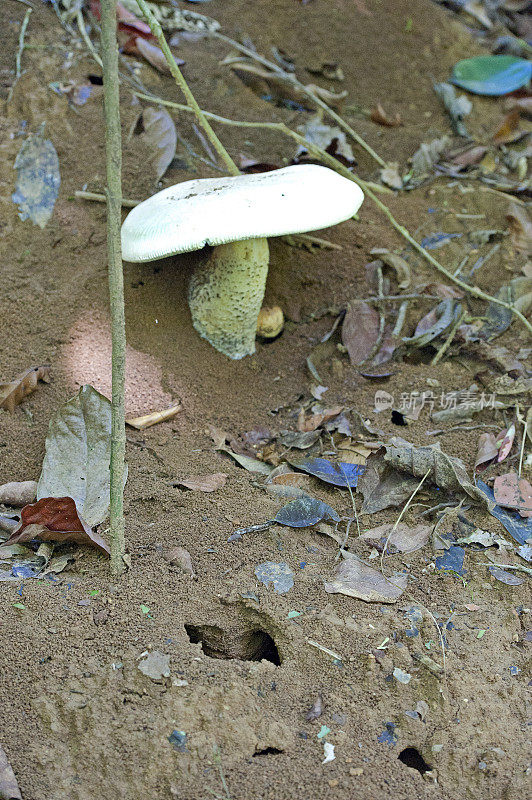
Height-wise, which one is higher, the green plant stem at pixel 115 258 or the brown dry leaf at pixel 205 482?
the green plant stem at pixel 115 258

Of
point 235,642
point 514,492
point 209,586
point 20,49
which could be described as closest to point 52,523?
point 209,586

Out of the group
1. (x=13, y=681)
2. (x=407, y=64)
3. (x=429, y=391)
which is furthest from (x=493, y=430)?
(x=407, y=64)

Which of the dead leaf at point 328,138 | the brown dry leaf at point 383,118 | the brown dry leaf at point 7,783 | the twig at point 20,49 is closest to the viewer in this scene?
the brown dry leaf at point 7,783

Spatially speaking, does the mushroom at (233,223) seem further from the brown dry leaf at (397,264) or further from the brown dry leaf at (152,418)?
the brown dry leaf at (397,264)

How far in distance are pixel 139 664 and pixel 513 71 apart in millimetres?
3592

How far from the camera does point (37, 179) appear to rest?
2609mm

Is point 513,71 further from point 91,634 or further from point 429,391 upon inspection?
point 91,634

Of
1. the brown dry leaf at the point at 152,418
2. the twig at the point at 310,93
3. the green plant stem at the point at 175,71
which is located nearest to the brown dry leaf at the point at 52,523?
the brown dry leaf at the point at 152,418

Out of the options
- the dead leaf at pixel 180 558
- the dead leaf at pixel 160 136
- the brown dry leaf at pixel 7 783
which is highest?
the dead leaf at pixel 160 136

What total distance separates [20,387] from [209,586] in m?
0.98

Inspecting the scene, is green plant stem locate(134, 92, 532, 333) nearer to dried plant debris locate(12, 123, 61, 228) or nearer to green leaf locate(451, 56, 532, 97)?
dried plant debris locate(12, 123, 61, 228)

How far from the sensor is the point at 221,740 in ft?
4.22

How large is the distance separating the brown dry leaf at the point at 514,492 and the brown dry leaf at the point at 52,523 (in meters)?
1.10

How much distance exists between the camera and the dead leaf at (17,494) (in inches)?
71.0
